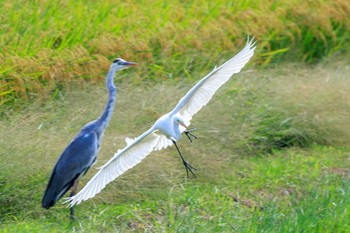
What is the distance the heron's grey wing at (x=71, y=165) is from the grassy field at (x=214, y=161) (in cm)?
21

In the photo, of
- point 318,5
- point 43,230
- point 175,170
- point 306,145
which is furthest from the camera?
point 318,5

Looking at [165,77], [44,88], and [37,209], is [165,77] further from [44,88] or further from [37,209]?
[37,209]

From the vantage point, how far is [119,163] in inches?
225

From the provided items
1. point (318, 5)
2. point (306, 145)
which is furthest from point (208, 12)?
point (306, 145)

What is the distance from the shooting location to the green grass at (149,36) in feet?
25.1

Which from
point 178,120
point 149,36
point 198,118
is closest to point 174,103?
point 198,118

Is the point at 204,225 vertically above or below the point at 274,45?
above

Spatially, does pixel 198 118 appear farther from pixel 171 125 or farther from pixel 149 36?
pixel 171 125

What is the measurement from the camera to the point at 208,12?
31.9ft

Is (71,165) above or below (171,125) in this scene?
below

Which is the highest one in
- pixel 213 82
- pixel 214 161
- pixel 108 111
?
pixel 213 82

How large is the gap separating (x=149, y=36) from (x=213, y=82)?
9.20ft

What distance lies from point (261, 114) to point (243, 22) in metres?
1.97

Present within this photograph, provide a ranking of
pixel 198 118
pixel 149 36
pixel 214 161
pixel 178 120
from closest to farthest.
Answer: pixel 178 120, pixel 214 161, pixel 198 118, pixel 149 36
